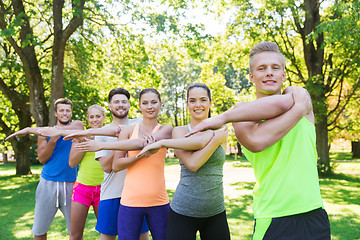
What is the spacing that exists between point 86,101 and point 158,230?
11278 millimetres

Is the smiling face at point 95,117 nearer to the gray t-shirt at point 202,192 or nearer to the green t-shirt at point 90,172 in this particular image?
the green t-shirt at point 90,172

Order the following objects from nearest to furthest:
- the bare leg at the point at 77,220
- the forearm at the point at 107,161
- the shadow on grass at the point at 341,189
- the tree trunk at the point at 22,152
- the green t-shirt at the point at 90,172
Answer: the forearm at the point at 107,161, the bare leg at the point at 77,220, the green t-shirt at the point at 90,172, the shadow on grass at the point at 341,189, the tree trunk at the point at 22,152

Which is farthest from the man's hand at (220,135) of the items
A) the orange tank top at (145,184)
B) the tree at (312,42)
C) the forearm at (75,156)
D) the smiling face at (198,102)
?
the tree at (312,42)

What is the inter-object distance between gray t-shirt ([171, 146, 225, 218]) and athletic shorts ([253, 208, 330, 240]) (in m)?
1.04

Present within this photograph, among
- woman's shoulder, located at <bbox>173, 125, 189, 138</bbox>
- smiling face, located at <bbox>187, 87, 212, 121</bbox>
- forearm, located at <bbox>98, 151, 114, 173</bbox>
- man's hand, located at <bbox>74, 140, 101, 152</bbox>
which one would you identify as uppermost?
smiling face, located at <bbox>187, 87, 212, 121</bbox>

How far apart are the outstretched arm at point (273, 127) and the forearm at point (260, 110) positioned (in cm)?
4

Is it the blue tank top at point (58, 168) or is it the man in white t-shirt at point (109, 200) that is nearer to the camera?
the man in white t-shirt at point (109, 200)

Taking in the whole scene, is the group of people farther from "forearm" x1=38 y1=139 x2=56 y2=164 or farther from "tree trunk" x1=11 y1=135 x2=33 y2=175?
"tree trunk" x1=11 y1=135 x2=33 y2=175

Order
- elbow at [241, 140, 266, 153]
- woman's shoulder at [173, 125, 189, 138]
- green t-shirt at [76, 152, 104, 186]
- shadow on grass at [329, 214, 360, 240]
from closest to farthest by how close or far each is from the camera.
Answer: elbow at [241, 140, 266, 153] < woman's shoulder at [173, 125, 189, 138] < green t-shirt at [76, 152, 104, 186] < shadow on grass at [329, 214, 360, 240]

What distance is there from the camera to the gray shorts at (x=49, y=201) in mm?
4328

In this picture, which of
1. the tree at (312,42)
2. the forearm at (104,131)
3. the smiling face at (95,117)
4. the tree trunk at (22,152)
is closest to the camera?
the forearm at (104,131)

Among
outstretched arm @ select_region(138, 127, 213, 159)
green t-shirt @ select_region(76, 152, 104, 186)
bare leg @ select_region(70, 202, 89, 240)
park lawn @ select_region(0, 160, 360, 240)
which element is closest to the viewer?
outstretched arm @ select_region(138, 127, 213, 159)

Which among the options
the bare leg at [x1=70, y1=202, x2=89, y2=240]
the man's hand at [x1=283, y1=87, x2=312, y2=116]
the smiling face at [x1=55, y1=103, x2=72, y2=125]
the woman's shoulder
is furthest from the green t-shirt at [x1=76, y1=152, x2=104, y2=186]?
the man's hand at [x1=283, y1=87, x2=312, y2=116]

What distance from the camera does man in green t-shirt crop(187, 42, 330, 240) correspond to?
169 centimetres
